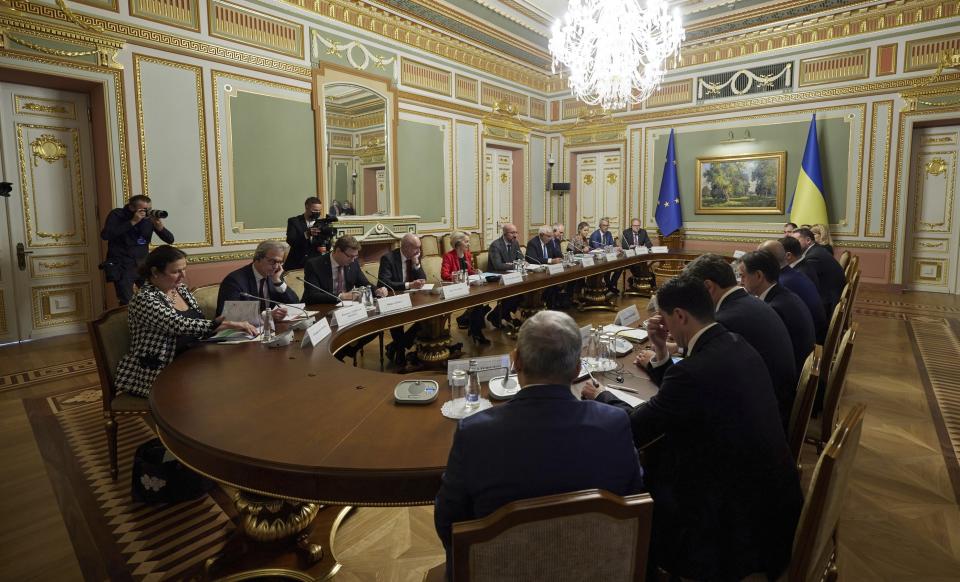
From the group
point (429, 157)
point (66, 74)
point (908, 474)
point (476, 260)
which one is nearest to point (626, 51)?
point (476, 260)

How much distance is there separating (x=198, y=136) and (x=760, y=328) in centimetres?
578

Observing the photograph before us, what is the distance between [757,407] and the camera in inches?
57.8

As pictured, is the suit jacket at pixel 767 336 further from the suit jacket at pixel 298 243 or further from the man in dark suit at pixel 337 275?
the suit jacket at pixel 298 243

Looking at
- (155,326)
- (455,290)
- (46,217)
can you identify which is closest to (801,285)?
(455,290)

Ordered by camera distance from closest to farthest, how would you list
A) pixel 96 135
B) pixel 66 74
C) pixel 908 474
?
pixel 908 474 → pixel 66 74 → pixel 96 135

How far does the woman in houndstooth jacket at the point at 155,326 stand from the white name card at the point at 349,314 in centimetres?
56

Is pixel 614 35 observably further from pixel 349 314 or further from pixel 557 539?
pixel 557 539

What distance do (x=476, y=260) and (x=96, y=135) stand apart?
395 cm

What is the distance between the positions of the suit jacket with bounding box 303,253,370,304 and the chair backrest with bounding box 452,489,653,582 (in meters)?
3.11

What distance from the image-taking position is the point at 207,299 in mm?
3539

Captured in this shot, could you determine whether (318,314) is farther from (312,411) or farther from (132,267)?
(132,267)

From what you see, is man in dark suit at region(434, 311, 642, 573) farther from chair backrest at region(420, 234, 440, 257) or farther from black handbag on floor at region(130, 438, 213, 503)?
chair backrest at region(420, 234, 440, 257)

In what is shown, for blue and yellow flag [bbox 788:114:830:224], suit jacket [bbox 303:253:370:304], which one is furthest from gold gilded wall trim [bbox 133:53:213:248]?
blue and yellow flag [bbox 788:114:830:224]

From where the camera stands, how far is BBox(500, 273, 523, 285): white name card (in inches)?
191
